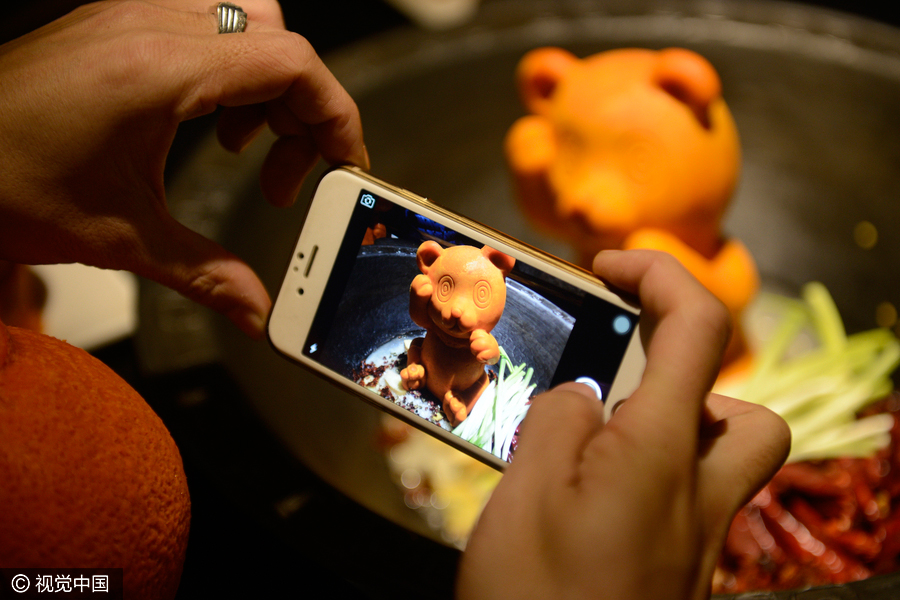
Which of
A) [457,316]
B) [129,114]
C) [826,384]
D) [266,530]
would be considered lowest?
[266,530]

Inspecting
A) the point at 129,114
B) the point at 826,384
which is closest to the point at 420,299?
the point at 129,114

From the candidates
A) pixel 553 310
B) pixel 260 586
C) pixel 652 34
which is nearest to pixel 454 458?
pixel 260 586

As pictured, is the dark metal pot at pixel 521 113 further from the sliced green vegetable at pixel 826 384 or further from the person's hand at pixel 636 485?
the person's hand at pixel 636 485

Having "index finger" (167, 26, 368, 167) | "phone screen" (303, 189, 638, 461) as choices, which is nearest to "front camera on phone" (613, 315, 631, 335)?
"phone screen" (303, 189, 638, 461)

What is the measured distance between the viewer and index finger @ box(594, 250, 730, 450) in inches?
13.7

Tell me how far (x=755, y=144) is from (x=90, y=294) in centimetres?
118

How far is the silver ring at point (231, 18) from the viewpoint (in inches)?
18.8

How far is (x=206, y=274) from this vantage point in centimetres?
51

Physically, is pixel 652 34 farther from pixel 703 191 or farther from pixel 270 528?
pixel 270 528

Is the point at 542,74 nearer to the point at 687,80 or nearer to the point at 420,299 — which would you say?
the point at 687,80

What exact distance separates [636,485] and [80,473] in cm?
31

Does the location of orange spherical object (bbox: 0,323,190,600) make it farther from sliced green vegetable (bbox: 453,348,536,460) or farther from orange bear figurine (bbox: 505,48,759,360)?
orange bear figurine (bbox: 505,48,759,360)

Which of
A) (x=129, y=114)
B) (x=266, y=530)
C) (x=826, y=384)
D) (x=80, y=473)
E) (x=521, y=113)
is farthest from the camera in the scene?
(x=521, y=113)

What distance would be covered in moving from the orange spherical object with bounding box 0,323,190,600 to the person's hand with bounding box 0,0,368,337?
0.14 meters
